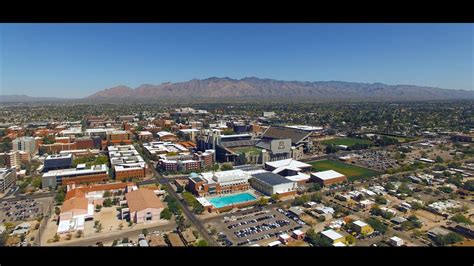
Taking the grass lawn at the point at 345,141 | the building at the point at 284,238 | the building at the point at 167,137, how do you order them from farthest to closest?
the building at the point at 167,137
the grass lawn at the point at 345,141
the building at the point at 284,238

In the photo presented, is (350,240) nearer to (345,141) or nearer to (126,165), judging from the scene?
(126,165)

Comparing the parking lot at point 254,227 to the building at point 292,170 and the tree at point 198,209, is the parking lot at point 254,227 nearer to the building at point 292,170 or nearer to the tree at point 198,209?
the tree at point 198,209

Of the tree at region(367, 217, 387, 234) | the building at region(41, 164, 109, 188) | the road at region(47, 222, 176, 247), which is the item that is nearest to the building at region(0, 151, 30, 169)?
the building at region(41, 164, 109, 188)

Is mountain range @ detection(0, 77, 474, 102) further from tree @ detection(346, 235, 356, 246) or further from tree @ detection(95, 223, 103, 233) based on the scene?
tree @ detection(346, 235, 356, 246)

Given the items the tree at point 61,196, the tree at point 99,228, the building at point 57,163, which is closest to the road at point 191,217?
the tree at point 99,228

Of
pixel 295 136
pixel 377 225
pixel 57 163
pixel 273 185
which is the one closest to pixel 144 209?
pixel 273 185
